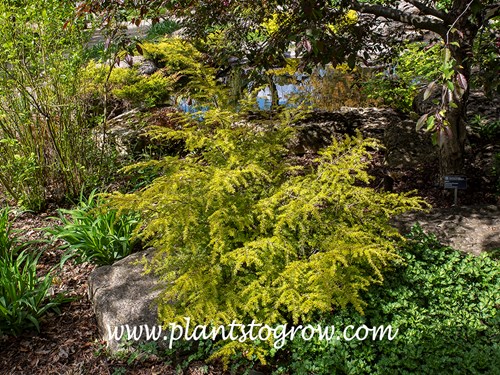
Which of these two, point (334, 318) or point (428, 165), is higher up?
point (428, 165)

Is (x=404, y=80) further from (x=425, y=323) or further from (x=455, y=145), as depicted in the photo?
(x=425, y=323)

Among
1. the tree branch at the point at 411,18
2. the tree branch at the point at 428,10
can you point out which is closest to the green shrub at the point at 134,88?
the tree branch at the point at 411,18

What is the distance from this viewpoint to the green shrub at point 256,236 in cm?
243

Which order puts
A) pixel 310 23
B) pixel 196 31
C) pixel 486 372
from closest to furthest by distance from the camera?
pixel 486 372 → pixel 310 23 → pixel 196 31

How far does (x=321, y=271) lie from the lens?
2414 millimetres

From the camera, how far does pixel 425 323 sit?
8.50 ft

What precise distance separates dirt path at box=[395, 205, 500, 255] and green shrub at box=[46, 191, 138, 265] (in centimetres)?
209

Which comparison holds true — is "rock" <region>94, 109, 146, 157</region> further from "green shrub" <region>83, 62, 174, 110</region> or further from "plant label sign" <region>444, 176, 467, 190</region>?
"plant label sign" <region>444, 176, 467, 190</region>

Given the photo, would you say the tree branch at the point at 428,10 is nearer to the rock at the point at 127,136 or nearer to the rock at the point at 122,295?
the rock at the point at 122,295

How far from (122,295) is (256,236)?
1024mm

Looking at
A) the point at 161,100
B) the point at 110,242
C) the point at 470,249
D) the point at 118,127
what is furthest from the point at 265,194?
the point at 161,100

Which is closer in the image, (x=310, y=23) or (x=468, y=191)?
(x=310, y=23)

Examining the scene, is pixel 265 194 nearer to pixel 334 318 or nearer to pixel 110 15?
pixel 334 318

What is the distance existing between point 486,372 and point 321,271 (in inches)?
35.5
